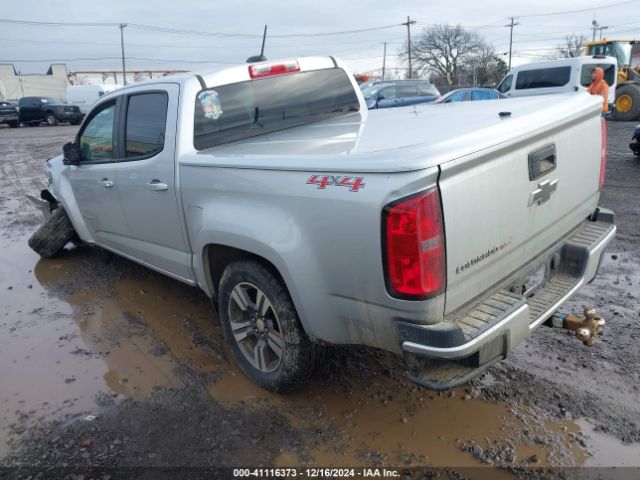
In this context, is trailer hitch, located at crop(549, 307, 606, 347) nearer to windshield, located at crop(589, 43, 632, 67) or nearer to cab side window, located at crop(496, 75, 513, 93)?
cab side window, located at crop(496, 75, 513, 93)

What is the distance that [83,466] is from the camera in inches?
109

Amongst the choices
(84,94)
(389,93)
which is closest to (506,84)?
(389,93)

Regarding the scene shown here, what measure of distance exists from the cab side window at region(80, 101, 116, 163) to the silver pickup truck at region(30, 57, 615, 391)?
0.15 ft

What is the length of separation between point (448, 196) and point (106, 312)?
3.54 m

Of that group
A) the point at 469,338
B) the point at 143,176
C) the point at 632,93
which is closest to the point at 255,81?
the point at 143,176

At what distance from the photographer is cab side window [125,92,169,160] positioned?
3748mm

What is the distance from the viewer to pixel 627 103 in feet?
64.6

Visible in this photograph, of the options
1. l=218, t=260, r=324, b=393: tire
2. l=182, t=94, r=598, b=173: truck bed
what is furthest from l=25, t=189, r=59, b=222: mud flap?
l=218, t=260, r=324, b=393: tire

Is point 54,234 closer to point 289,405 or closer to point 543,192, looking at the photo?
point 289,405

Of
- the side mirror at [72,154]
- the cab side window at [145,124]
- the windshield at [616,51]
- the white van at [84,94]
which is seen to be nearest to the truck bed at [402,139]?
the cab side window at [145,124]

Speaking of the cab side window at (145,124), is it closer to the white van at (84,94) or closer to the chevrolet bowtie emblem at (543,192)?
the chevrolet bowtie emblem at (543,192)

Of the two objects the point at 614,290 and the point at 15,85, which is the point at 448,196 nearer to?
the point at 614,290

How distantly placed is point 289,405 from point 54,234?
4.02m

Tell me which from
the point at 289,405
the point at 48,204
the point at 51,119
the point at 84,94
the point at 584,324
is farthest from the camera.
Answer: the point at 84,94
